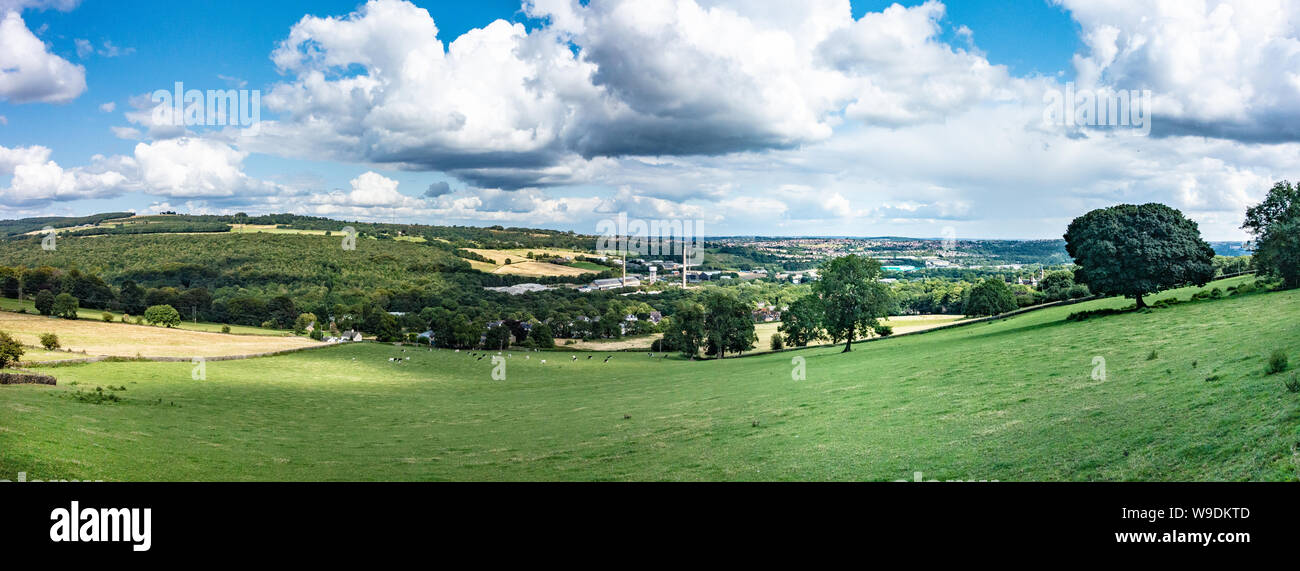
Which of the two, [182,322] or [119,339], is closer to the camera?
[119,339]

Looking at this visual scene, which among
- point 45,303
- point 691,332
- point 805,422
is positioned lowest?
point 691,332

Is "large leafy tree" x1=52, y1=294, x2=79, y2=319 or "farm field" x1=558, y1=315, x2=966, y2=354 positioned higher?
"large leafy tree" x1=52, y1=294, x2=79, y2=319

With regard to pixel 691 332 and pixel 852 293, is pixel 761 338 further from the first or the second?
pixel 852 293

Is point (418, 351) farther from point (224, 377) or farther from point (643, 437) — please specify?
point (643, 437)

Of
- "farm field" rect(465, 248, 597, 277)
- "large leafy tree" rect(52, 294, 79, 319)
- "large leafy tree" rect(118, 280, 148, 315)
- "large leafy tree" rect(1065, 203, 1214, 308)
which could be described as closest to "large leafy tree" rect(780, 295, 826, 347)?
"large leafy tree" rect(1065, 203, 1214, 308)

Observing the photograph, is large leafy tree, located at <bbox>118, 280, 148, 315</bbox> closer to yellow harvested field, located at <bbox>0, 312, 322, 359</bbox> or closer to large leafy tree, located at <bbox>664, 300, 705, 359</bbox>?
yellow harvested field, located at <bbox>0, 312, 322, 359</bbox>

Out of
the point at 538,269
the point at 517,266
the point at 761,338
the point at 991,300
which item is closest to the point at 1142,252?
the point at 991,300

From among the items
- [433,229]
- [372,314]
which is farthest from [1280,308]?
[433,229]
